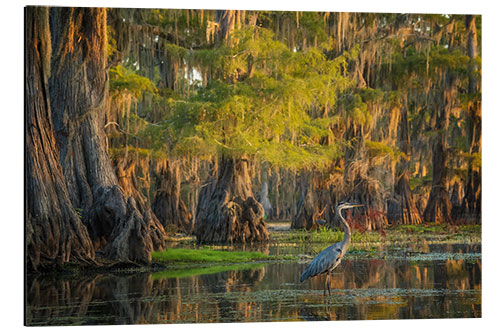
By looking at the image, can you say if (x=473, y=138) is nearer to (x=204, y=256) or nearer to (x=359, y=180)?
(x=359, y=180)

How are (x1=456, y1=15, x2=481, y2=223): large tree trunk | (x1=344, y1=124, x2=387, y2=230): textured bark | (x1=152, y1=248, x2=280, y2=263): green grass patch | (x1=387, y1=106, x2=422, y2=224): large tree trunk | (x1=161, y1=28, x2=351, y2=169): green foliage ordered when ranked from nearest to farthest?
(x1=152, y1=248, x2=280, y2=263): green grass patch < (x1=161, y1=28, x2=351, y2=169): green foliage < (x1=456, y1=15, x2=481, y2=223): large tree trunk < (x1=344, y1=124, x2=387, y2=230): textured bark < (x1=387, y1=106, x2=422, y2=224): large tree trunk

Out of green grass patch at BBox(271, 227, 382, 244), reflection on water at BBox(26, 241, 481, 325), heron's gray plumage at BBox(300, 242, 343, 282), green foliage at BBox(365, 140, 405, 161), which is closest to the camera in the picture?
reflection on water at BBox(26, 241, 481, 325)

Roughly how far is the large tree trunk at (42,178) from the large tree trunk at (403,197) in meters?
7.43

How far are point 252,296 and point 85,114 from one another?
426cm

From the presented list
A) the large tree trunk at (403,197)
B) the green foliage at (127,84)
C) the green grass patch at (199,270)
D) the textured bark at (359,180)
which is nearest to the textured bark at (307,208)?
the textured bark at (359,180)

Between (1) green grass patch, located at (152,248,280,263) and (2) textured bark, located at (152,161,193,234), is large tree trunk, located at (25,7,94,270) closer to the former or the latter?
(1) green grass patch, located at (152,248,280,263)

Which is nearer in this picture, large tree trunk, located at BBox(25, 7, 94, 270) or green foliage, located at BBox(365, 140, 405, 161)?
large tree trunk, located at BBox(25, 7, 94, 270)

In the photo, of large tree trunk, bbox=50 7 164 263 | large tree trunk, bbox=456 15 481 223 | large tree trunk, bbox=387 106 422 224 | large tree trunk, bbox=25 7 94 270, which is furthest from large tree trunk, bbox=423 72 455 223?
large tree trunk, bbox=25 7 94 270

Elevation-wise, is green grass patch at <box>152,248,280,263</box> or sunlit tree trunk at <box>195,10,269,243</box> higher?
sunlit tree trunk at <box>195,10,269,243</box>

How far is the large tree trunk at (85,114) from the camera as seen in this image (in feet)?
34.2

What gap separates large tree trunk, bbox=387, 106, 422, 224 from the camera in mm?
15216

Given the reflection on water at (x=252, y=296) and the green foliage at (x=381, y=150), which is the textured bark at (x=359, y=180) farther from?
the reflection on water at (x=252, y=296)

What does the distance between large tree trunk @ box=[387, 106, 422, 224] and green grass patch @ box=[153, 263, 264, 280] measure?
508cm

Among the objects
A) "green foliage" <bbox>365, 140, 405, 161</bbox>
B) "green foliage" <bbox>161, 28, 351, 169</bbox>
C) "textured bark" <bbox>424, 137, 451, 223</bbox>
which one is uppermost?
"green foliage" <bbox>161, 28, 351, 169</bbox>
